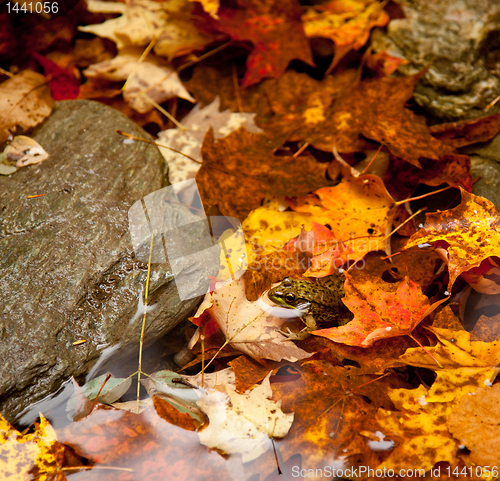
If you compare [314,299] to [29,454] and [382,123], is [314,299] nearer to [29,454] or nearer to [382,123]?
[382,123]

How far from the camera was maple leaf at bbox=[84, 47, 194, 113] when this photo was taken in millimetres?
3119

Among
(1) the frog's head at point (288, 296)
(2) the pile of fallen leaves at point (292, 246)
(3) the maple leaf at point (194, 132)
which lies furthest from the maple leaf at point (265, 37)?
(1) the frog's head at point (288, 296)

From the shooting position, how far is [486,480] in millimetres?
Result: 1720

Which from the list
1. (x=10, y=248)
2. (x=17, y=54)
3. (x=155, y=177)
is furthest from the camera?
(x=17, y=54)

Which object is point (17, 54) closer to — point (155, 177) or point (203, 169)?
point (155, 177)

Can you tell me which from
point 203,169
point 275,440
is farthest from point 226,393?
point 203,169

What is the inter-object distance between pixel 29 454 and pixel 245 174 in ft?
6.38

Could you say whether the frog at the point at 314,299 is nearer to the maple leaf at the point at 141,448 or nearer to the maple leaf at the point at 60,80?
the maple leaf at the point at 141,448

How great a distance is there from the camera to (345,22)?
10.5 feet

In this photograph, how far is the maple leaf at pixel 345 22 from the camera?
3.14 meters

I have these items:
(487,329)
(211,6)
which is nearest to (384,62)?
(211,6)

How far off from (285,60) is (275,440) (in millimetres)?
2789

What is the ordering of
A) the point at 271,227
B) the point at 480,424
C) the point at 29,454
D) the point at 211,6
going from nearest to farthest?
the point at 480,424
the point at 29,454
the point at 271,227
the point at 211,6

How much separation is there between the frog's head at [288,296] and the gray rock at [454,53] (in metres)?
1.83
